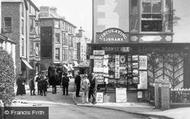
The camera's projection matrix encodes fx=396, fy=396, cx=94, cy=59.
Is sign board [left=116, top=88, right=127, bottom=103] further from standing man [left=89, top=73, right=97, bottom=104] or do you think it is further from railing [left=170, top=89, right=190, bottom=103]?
railing [left=170, top=89, right=190, bottom=103]

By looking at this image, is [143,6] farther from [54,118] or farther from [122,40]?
[54,118]

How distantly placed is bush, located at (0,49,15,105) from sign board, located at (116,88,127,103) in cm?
1000

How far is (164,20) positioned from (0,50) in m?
11.7

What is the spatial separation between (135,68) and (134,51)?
3.16 ft

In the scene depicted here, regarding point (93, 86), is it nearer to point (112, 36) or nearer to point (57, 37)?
point (112, 36)

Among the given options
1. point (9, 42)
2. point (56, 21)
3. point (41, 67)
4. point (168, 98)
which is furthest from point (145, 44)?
point (56, 21)

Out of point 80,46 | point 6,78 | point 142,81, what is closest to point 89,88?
point 142,81

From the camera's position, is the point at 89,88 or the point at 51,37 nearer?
the point at 89,88

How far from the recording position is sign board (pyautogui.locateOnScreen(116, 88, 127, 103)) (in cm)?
2128

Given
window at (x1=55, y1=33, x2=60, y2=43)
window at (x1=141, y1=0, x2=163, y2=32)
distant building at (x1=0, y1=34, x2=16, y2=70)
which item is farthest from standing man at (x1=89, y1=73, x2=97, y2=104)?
window at (x1=55, y1=33, x2=60, y2=43)

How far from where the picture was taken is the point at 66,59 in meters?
76.9

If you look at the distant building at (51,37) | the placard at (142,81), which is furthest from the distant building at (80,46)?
the placard at (142,81)

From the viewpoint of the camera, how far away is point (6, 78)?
11586mm

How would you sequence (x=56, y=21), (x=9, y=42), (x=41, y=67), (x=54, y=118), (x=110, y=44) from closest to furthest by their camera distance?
(x=54, y=118) → (x=110, y=44) → (x=9, y=42) → (x=41, y=67) → (x=56, y=21)
